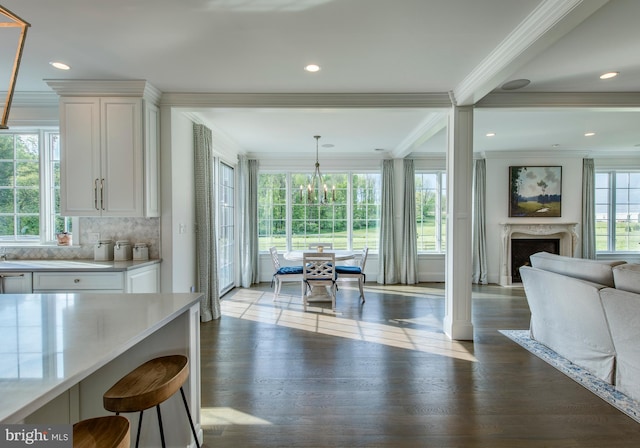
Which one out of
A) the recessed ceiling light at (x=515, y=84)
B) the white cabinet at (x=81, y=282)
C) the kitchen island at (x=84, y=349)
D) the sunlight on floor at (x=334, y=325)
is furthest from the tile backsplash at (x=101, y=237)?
the recessed ceiling light at (x=515, y=84)

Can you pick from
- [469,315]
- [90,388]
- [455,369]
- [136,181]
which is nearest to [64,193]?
[136,181]

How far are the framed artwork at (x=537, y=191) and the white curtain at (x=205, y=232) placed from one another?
5.83m

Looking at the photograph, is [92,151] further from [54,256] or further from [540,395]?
[540,395]

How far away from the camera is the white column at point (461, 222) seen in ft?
11.1

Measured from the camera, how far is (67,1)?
1.95 meters

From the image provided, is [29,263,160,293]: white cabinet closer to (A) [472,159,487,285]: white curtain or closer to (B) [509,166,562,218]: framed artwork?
(A) [472,159,487,285]: white curtain

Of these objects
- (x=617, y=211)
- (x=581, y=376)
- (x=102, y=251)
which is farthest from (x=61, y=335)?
(x=617, y=211)

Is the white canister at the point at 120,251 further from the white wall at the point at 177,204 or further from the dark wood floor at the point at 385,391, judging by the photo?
the dark wood floor at the point at 385,391

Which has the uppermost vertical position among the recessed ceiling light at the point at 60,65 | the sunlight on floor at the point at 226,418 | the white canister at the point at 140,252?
the recessed ceiling light at the point at 60,65

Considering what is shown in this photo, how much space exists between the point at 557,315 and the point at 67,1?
455cm

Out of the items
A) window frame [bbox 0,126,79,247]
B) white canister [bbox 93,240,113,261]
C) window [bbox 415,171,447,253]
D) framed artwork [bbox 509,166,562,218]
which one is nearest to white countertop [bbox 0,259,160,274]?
white canister [bbox 93,240,113,261]

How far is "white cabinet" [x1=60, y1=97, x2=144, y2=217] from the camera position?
3.11 metres

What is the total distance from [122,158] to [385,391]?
127 inches

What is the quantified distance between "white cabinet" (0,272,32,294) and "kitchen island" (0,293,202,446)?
1367 mm
